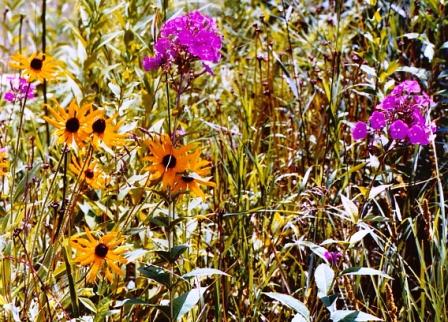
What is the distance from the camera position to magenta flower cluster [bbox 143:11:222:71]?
132 cm

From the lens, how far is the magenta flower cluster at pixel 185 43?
132 centimetres

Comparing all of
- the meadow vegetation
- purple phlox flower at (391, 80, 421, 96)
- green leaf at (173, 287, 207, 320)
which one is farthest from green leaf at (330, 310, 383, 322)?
purple phlox flower at (391, 80, 421, 96)

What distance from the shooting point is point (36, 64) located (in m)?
1.57

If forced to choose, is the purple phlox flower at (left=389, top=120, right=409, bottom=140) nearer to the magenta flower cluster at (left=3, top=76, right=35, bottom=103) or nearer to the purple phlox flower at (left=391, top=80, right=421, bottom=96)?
the purple phlox flower at (left=391, top=80, right=421, bottom=96)

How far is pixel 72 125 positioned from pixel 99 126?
0.05 meters

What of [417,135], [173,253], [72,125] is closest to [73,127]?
[72,125]

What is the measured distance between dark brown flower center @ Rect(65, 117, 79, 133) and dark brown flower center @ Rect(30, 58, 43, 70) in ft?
0.91

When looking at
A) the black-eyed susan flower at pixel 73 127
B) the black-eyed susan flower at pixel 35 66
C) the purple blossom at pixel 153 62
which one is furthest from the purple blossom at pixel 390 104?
the black-eyed susan flower at pixel 35 66

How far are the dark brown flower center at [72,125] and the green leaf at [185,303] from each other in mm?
335

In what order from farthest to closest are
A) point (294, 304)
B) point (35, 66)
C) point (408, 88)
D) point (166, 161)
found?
point (35, 66) < point (408, 88) < point (166, 161) < point (294, 304)

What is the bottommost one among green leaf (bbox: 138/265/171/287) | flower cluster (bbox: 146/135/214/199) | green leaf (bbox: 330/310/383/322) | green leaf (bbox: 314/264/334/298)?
green leaf (bbox: 330/310/383/322)

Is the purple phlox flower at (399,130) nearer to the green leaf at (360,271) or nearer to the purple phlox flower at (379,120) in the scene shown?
the purple phlox flower at (379,120)

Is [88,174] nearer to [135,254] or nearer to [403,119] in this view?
[135,254]

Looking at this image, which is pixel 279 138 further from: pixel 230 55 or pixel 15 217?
pixel 15 217
